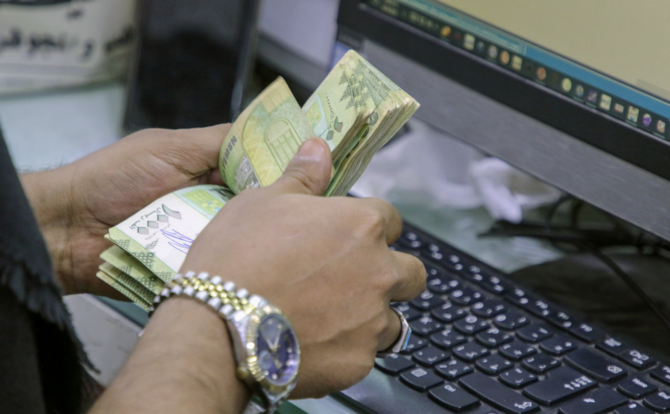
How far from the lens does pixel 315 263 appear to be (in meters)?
0.42

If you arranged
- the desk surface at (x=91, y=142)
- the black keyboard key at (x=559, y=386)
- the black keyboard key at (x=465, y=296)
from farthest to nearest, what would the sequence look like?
the desk surface at (x=91, y=142) < the black keyboard key at (x=465, y=296) < the black keyboard key at (x=559, y=386)

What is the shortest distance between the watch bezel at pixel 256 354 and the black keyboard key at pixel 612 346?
10.3 inches

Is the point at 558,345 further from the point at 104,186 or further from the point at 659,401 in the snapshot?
the point at 104,186

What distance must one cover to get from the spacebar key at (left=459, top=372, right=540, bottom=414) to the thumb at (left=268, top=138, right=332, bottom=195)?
168 millimetres

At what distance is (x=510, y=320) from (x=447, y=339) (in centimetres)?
6

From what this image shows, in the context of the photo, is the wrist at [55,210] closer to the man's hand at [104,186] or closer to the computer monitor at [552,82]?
the man's hand at [104,186]

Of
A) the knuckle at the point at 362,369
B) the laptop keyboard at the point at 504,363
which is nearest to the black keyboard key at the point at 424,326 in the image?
the laptop keyboard at the point at 504,363

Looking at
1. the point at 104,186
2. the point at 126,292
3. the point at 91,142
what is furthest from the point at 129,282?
the point at 91,142

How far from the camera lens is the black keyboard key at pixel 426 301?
22.4 inches

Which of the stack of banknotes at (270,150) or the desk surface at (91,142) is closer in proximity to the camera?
the stack of banknotes at (270,150)

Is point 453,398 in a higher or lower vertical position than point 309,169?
lower

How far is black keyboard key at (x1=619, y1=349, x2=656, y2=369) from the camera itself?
0.52 metres

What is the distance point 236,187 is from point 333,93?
115 mm

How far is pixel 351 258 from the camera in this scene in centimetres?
43
